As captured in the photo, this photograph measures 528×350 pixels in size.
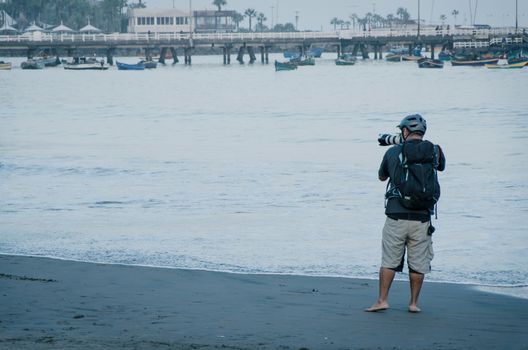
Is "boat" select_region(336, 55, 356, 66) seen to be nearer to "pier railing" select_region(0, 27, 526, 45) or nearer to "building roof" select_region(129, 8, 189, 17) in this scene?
"pier railing" select_region(0, 27, 526, 45)

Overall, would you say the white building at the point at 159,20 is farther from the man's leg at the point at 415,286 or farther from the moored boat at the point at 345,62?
the man's leg at the point at 415,286

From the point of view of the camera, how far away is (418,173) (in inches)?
273

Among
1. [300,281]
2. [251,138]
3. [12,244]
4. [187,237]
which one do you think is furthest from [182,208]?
[251,138]

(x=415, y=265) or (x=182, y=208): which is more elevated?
(x=415, y=265)

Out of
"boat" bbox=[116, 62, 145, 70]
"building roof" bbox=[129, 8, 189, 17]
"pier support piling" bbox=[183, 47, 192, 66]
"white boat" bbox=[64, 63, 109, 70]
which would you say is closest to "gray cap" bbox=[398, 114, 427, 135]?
"boat" bbox=[116, 62, 145, 70]

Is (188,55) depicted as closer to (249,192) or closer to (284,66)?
(284,66)

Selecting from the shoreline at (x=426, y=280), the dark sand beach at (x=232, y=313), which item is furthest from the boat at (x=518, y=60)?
the dark sand beach at (x=232, y=313)

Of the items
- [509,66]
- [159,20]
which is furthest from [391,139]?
[159,20]

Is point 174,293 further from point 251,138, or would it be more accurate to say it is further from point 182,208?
point 251,138

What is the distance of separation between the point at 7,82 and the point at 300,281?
256 feet

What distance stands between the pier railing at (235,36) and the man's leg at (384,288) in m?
109

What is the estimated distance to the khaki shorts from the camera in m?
7.07

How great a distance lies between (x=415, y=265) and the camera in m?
7.21

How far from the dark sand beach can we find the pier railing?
10740cm
